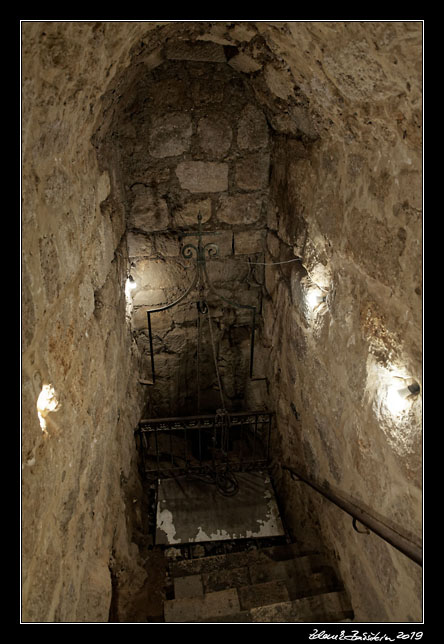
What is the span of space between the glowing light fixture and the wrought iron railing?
5.57 ft

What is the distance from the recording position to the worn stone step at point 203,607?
259 centimetres

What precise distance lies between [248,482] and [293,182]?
2.29 metres

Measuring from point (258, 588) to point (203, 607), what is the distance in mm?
333

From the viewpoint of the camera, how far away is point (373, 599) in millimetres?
2266

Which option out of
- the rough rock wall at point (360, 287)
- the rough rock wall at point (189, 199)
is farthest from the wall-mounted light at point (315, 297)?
the rough rock wall at point (189, 199)

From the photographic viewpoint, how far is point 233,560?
119 inches

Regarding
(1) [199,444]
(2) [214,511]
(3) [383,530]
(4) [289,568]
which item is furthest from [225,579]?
(3) [383,530]

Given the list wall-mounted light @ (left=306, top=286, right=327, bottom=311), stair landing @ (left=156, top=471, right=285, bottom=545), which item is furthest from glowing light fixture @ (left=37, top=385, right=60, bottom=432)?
stair landing @ (left=156, top=471, right=285, bottom=545)

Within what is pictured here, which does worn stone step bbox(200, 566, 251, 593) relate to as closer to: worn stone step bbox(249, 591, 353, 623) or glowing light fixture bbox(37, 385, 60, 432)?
worn stone step bbox(249, 591, 353, 623)

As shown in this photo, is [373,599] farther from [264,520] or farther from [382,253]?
[382,253]

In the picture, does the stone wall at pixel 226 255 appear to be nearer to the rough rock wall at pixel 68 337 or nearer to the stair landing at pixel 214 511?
the rough rock wall at pixel 68 337

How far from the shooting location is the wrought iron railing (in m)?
3.41

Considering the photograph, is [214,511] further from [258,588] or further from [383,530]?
[383,530]

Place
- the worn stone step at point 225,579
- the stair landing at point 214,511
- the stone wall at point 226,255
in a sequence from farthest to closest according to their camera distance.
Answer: the stair landing at point 214,511, the worn stone step at point 225,579, the stone wall at point 226,255
